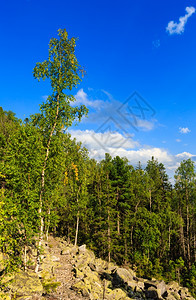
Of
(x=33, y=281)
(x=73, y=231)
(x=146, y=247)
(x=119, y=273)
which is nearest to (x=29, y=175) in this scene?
(x=33, y=281)

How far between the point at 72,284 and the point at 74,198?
1597cm

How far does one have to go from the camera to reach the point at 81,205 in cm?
2859

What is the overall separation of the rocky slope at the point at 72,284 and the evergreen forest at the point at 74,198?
1.20 m

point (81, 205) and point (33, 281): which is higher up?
point (81, 205)

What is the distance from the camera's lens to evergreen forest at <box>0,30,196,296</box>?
39.3 ft

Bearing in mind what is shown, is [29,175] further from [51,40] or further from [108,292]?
[108,292]

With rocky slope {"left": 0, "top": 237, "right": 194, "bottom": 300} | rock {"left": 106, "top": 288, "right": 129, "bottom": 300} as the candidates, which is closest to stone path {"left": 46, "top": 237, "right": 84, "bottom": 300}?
rocky slope {"left": 0, "top": 237, "right": 194, "bottom": 300}

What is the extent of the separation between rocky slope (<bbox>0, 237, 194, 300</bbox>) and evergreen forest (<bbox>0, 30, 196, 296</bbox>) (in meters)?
1.20

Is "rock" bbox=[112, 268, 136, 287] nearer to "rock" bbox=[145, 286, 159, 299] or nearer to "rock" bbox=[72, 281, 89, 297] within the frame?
"rock" bbox=[145, 286, 159, 299]

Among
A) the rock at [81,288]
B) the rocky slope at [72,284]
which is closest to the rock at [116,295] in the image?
the rocky slope at [72,284]

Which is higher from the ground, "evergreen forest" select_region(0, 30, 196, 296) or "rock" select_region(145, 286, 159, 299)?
"evergreen forest" select_region(0, 30, 196, 296)

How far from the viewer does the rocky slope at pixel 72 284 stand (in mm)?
Result: 10094

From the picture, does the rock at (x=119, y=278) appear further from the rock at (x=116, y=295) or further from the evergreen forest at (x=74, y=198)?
the evergreen forest at (x=74, y=198)

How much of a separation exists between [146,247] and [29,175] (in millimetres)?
28078
